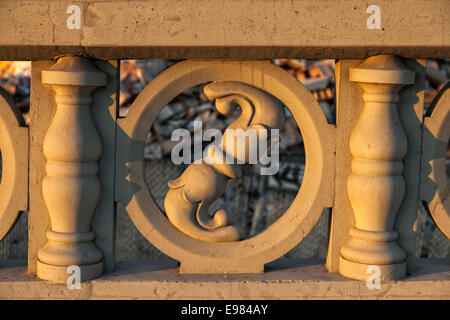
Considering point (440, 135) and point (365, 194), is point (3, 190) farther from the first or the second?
point (440, 135)

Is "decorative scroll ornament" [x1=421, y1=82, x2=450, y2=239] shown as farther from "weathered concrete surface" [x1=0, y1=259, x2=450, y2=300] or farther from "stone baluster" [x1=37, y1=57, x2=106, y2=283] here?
"stone baluster" [x1=37, y1=57, x2=106, y2=283]

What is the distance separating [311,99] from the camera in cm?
234

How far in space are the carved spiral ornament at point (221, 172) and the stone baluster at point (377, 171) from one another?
0.13 meters

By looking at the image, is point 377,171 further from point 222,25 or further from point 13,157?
point 13,157

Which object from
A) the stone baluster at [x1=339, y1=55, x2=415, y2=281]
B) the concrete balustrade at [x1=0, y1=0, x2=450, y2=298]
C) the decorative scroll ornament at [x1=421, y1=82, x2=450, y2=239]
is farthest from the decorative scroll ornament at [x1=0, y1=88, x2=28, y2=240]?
the decorative scroll ornament at [x1=421, y1=82, x2=450, y2=239]

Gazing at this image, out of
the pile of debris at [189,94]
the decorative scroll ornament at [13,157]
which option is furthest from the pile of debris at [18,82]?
the decorative scroll ornament at [13,157]

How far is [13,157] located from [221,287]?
0.91m

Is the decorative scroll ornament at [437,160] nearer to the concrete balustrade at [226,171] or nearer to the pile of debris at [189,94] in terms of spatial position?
the concrete balustrade at [226,171]

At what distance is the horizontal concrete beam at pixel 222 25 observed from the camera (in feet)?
6.77

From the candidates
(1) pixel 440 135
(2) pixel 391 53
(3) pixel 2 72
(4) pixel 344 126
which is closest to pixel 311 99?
(4) pixel 344 126

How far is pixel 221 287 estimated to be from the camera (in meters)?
2.32

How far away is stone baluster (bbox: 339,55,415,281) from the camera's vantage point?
2.23m

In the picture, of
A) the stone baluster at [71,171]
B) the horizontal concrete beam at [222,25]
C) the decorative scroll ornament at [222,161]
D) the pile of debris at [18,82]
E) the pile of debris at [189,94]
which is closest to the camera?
the horizontal concrete beam at [222,25]

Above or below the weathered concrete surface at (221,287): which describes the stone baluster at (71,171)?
above
